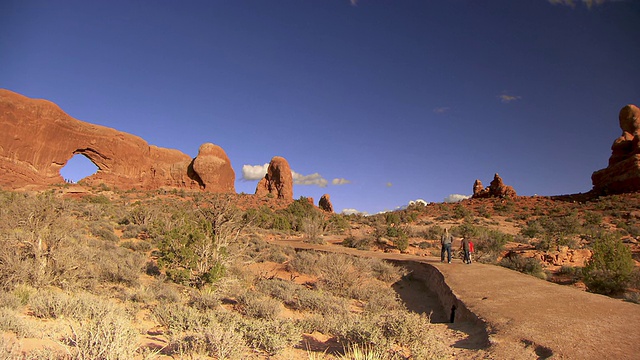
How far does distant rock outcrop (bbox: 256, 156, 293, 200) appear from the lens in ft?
169

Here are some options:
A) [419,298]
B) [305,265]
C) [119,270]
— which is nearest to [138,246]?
[119,270]

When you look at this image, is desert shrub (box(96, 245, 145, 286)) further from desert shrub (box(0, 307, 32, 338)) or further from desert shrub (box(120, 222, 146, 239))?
desert shrub (box(120, 222, 146, 239))

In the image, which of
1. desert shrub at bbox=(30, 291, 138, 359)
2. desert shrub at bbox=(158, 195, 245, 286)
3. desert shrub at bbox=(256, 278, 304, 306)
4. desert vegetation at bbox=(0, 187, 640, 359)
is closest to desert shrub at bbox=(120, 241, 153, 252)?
desert vegetation at bbox=(0, 187, 640, 359)

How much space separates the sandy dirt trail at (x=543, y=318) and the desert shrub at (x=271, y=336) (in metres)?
2.80

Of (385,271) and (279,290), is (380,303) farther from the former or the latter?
(385,271)

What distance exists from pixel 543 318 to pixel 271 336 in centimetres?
454

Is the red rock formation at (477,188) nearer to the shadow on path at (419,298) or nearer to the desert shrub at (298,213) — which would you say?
the desert shrub at (298,213)

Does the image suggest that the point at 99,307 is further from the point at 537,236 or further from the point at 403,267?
the point at 537,236

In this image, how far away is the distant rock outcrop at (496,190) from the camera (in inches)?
1693

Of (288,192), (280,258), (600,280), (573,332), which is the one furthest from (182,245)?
(288,192)

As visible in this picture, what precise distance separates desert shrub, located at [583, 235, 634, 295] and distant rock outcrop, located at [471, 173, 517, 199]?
35.2m

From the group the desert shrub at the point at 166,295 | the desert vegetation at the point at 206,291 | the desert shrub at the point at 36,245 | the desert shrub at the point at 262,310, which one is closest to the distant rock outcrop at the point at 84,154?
the desert vegetation at the point at 206,291

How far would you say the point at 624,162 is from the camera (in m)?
36.7

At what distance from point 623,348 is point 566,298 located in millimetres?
2941
